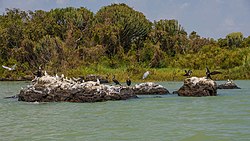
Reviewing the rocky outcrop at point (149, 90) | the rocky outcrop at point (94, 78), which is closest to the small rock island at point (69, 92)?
the rocky outcrop at point (149, 90)

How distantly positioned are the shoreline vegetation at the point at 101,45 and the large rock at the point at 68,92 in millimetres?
21703

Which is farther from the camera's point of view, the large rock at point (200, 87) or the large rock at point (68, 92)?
the large rock at point (200, 87)

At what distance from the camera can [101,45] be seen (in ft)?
170

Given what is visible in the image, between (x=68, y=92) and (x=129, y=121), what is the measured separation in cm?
709

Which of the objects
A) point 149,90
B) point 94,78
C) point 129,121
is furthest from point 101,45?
point 129,121

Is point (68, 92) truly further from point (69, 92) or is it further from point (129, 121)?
point (129, 121)

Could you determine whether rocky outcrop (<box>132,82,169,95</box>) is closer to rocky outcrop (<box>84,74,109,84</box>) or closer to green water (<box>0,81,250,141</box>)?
green water (<box>0,81,250,141</box>)

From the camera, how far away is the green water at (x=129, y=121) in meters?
10.2

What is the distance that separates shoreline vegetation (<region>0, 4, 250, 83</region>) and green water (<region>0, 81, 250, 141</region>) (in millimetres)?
24705

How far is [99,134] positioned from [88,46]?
4278 centimetres

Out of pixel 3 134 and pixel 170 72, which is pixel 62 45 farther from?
pixel 3 134

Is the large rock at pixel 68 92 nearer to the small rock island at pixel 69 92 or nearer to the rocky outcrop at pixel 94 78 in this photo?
the small rock island at pixel 69 92

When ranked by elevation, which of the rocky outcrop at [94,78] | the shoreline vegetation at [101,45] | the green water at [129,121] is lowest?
the green water at [129,121]

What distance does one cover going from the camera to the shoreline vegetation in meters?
45.2
